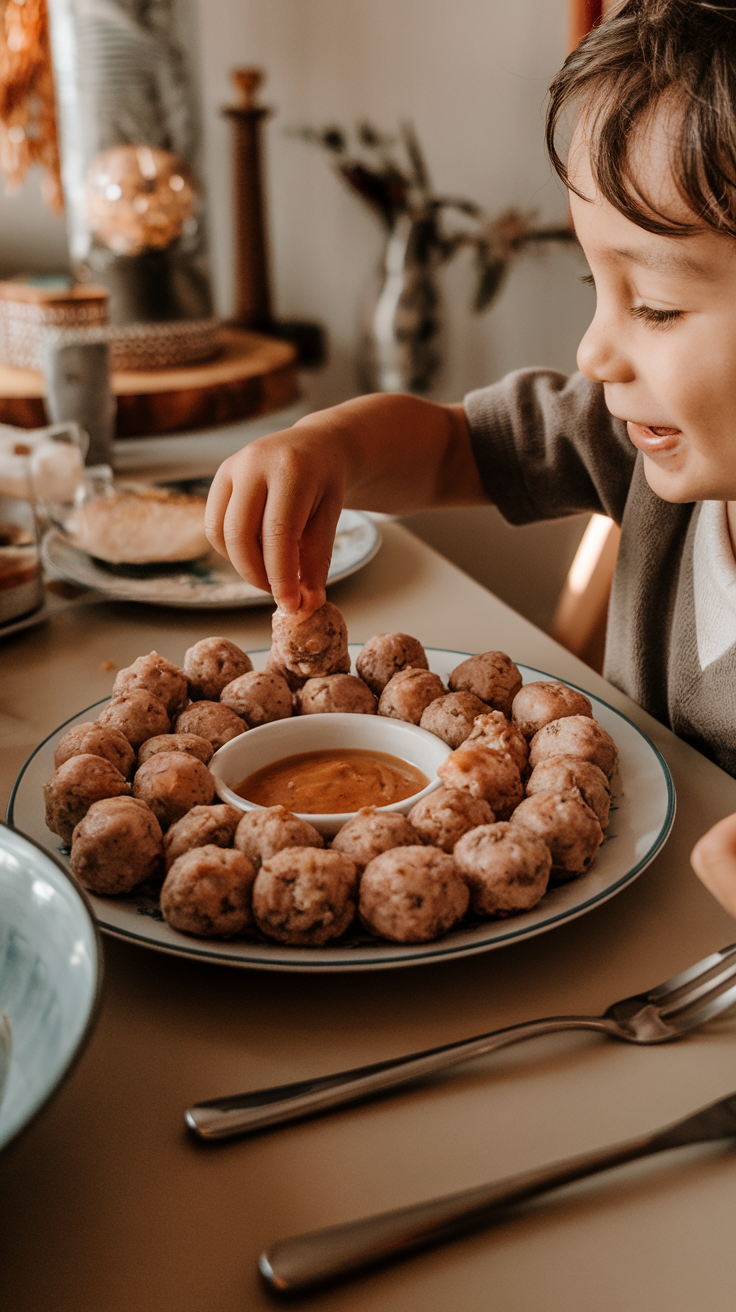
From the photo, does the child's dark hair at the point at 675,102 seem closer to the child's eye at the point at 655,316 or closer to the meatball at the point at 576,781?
the child's eye at the point at 655,316

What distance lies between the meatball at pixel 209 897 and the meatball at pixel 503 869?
10 cm

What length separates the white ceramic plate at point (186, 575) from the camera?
36.6 inches

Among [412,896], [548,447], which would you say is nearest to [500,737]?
[412,896]

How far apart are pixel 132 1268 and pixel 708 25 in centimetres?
65

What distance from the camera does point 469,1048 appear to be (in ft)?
1.42

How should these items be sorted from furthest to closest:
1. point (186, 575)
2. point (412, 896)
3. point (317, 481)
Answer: point (186, 575) < point (317, 481) < point (412, 896)

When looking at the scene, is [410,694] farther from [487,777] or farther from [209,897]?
[209,897]

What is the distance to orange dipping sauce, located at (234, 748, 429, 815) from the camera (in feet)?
1.91

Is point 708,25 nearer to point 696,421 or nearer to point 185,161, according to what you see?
point 696,421

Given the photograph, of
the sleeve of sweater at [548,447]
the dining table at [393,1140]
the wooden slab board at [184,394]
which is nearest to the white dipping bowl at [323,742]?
the dining table at [393,1140]

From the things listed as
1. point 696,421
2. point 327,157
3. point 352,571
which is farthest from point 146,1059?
point 327,157

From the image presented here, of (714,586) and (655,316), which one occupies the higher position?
(655,316)

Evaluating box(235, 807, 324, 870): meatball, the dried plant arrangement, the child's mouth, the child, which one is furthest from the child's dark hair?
the dried plant arrangement

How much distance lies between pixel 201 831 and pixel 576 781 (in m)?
0.19
